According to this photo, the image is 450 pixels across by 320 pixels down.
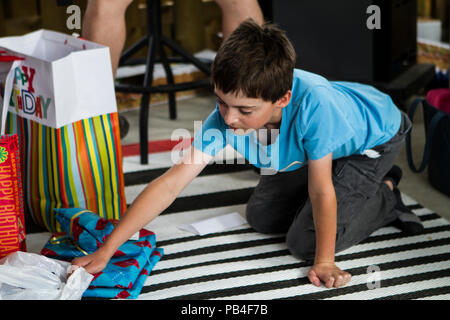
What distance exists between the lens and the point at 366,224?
1.50m

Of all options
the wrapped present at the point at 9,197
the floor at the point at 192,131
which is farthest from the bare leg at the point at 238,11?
the wrapped present at the point at 9,197

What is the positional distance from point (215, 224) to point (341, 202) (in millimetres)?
330

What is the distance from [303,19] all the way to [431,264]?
1.16 metres

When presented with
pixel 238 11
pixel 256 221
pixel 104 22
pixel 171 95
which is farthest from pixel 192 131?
pixel 256 221

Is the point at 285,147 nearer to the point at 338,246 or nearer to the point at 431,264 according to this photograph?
the point at 338,246

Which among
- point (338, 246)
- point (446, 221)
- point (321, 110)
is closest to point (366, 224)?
point (338, 246)

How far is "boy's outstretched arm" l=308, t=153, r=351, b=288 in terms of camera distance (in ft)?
4.26

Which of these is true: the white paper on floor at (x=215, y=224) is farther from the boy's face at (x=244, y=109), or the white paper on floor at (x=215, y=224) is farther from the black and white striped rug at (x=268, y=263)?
the boy's face at (x=244, y=109)

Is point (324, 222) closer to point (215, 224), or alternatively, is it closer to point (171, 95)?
point (215, 224)

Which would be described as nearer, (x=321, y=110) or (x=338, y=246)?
(x=321, y=110)

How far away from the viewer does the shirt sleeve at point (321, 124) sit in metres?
1.28

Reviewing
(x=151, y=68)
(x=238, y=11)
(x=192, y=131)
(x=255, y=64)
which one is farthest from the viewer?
(x=192, y=131)

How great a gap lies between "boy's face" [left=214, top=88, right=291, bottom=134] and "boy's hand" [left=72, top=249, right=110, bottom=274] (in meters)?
0.36

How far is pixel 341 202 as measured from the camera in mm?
1448
